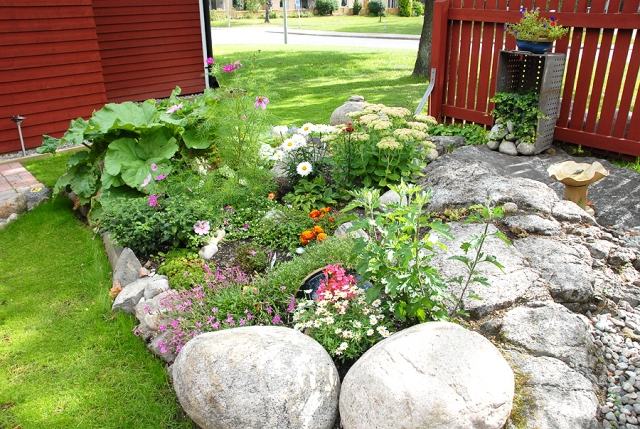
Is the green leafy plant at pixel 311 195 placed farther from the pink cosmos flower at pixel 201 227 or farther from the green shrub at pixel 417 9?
the green shrub at pixel 417 9

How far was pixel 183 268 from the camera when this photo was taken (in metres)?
3.96

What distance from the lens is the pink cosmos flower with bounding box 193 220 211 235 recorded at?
4195 millimetres

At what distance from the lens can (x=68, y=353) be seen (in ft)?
11.2

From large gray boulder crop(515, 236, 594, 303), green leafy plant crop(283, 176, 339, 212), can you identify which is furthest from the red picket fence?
green leafy plant crop(283, 176, 339, 212)

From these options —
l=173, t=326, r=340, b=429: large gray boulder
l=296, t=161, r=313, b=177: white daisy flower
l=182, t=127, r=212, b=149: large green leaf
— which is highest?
l=182, t=127, r=212, b=149: large green leaf

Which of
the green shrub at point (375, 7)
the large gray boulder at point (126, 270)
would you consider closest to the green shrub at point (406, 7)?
the green shrub at point (375, 7)

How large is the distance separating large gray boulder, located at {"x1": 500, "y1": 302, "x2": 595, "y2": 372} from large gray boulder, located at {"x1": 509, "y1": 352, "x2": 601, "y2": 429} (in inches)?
2.6

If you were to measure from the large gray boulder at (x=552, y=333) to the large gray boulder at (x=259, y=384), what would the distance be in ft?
3.23

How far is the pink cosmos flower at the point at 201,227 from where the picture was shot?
420 cm

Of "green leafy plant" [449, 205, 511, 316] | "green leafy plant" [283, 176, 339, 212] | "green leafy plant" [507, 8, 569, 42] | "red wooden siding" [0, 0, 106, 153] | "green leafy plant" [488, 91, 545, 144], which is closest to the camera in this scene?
"green leafy plant" [449, 205, 511, 316]

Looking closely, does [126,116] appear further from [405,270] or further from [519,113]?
[519,113]

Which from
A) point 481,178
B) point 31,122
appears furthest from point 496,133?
point 31,122

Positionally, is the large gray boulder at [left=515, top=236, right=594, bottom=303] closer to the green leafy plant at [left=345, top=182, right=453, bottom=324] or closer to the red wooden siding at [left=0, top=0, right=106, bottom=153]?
the green leafy plant at [left=345, top=182, right=453, bottom=324]

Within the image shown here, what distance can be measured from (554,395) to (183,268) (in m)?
2.63
